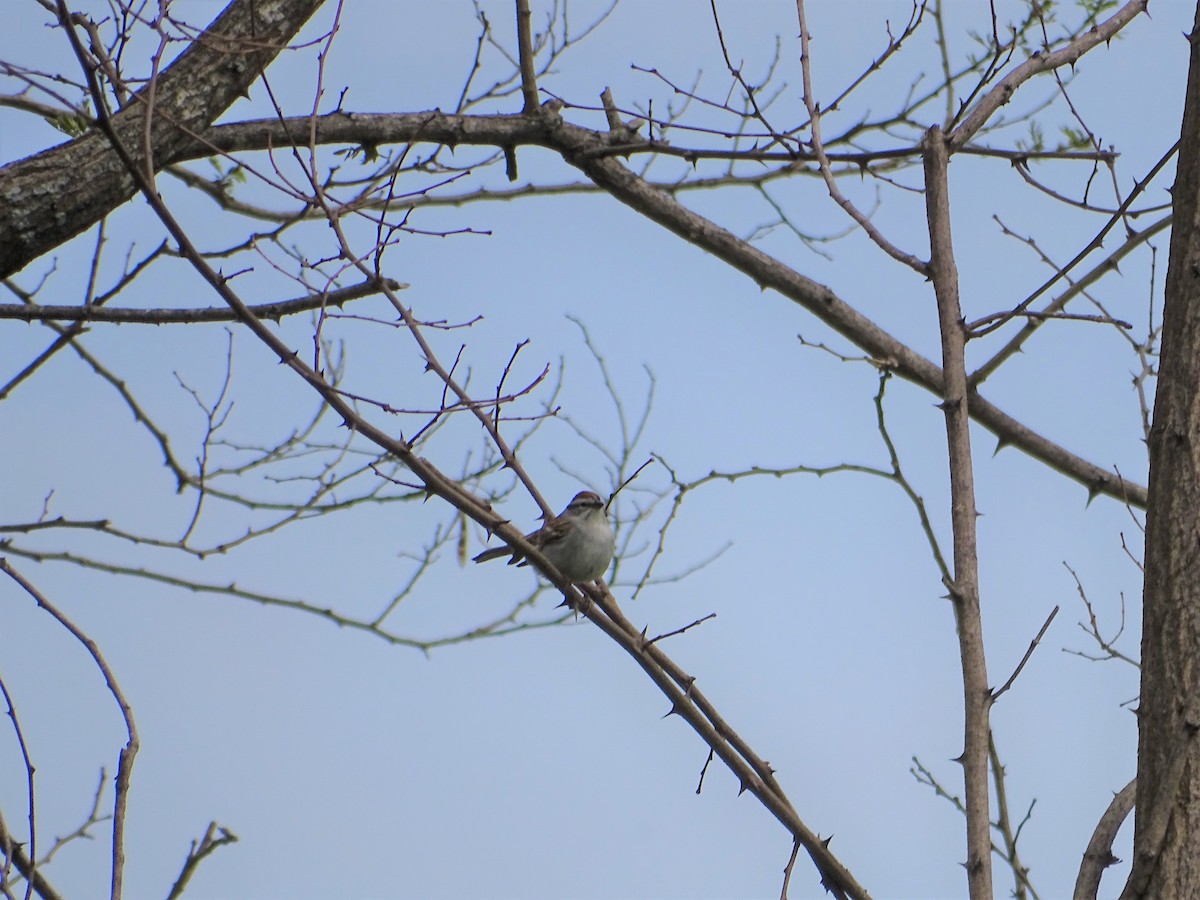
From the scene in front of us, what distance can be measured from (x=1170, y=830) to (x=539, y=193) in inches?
207

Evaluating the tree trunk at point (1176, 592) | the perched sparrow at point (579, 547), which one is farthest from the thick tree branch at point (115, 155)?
the tree trunk at point (1176, 592)

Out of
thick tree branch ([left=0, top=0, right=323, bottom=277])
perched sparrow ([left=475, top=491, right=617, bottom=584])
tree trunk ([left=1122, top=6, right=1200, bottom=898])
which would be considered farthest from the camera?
perched sparrow ([left=475, top=491, right=617, bottom=584])

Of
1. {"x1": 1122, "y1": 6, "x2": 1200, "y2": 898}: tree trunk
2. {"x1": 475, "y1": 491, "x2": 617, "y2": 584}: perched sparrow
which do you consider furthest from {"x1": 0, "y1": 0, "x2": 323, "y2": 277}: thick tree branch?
{"x1": 1122, "y1": 6, "x2": 1200, "y2": 898}: tree trunk

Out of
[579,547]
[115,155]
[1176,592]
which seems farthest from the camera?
[579,547]

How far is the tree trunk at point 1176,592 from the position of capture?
2.20 m

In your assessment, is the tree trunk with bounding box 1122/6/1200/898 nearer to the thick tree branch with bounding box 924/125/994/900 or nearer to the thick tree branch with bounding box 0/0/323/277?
the thick tree branch with bounding box 924/125/994/900

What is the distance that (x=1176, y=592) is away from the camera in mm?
2359

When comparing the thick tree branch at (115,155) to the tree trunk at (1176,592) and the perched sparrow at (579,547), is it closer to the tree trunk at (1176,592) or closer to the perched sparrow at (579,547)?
the perched sparrow at (579,547)

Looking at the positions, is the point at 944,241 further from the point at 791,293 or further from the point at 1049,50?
the point at 791,293

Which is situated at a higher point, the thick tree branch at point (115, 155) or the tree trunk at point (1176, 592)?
the thick tree branch at point (115, 155)

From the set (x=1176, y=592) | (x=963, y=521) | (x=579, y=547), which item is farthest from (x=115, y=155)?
(x=1176, y=592)

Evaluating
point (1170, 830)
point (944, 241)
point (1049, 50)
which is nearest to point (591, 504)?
point (1049, 50)

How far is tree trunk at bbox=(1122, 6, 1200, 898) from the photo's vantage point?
2.20 m

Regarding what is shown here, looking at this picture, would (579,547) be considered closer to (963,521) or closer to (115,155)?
(115,155)
